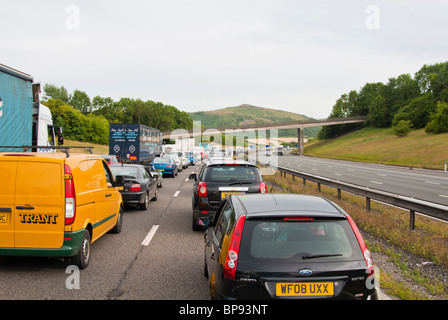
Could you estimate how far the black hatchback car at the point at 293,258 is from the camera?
11.8 feet

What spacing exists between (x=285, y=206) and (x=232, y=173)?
19.2ft

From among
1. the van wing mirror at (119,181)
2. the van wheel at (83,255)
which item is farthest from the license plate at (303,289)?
the van wing mirror at (119,181)

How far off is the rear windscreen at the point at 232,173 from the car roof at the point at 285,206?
16.2 feet

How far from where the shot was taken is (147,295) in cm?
518

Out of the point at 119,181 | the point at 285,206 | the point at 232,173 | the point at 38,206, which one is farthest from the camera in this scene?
the point at 232,173

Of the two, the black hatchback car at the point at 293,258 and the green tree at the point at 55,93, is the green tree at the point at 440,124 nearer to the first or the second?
the black hatchback car at the point at 293,258

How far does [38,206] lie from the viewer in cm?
601

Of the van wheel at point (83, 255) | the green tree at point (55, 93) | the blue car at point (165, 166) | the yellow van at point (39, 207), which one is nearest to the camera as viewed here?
the yellow van at point (39, 207)

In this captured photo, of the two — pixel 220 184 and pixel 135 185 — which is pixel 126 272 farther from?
pixel 135 185

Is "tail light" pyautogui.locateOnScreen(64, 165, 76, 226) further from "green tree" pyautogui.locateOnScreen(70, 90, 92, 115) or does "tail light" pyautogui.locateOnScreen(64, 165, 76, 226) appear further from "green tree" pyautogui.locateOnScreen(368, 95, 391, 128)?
"green tree" pyautogui.locateOnScreen(70, 90, 92, 115)

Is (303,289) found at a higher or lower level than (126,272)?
higher

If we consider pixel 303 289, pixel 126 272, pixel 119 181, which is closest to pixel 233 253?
pixel 303 289

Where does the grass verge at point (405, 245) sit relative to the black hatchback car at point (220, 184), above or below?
below

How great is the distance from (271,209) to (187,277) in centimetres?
251
